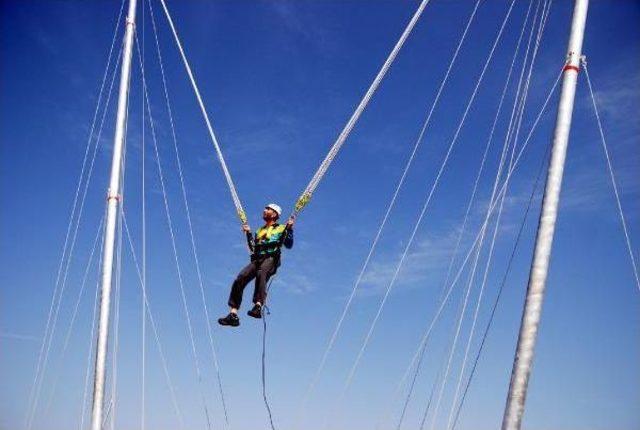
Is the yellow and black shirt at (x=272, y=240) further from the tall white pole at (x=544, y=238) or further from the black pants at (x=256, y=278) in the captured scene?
the tall white pole at (x=544, y=238)

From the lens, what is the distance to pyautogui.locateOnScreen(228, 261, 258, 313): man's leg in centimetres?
1098

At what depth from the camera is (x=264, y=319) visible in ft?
37.3

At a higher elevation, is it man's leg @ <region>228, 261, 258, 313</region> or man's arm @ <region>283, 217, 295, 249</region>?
man's arm @ <region>283, 217, 295, 249</region>

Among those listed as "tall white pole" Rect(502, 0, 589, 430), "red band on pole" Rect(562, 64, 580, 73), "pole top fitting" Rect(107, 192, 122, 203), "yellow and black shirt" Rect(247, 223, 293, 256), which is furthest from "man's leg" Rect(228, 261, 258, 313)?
"red band on pole" Rect(562, 64, 580, 73)

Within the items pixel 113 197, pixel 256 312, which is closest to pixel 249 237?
pixel 256 312

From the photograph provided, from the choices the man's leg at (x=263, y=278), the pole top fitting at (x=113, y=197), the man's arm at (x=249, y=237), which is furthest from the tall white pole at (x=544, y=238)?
the pole top fitting at (x=113, y=197)

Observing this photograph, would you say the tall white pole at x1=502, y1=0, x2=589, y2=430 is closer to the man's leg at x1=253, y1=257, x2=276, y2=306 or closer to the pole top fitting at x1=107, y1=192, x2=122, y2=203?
the man's leg at x1=253, y1=257, x2=276, y2=306

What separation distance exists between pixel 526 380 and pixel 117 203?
38.5 ft

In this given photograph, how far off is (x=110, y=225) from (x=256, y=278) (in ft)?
19.3

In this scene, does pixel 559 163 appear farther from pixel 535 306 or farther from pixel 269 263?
pixel 269 263

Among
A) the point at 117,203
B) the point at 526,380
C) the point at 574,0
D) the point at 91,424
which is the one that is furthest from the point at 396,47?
the point at 91,424

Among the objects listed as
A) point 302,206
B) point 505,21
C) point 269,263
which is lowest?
point 269,263

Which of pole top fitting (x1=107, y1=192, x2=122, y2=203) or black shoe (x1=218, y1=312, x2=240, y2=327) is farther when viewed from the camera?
pole top fitting (x1=107, y1=192, x2=122, y2=203)

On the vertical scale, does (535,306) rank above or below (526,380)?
above
